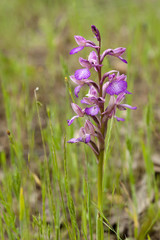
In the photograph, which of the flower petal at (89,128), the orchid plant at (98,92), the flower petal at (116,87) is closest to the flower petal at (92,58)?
the orchid plant at (98,92)

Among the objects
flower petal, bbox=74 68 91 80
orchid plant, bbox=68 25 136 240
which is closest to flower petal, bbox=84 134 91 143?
orchid plant, bbox=68 25 136 240

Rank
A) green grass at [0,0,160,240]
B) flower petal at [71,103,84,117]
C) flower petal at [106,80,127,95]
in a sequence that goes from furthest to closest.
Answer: green grass at [0,0,160,240]
flower petal at [71,103,84,117]
flower petal at [106,80,127,95]

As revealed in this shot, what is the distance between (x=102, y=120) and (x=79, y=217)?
1.03 metres

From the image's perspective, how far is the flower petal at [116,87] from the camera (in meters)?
1.40

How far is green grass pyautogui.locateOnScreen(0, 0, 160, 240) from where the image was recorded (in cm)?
169

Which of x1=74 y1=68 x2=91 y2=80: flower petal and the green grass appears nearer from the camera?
x1=74 y1=68 x2=91 y2=80: flower petal

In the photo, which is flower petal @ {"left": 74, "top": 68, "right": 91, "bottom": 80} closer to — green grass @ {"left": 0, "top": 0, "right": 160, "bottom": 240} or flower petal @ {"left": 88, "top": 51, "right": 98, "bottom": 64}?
flower petal @ {"left": 88, "top": 51, "right": 98, "bottom": 64}

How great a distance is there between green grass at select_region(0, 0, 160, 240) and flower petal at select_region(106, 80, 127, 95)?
22cm

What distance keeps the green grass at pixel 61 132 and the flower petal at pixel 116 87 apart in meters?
0.22

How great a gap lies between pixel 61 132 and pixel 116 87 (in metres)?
1.46

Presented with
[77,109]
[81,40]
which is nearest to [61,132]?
[77,109]

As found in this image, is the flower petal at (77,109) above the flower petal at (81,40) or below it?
below

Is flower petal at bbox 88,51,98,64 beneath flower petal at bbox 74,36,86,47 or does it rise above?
beneath

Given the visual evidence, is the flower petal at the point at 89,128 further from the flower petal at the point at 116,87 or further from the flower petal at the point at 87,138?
the flower petal at the point at 116,87
